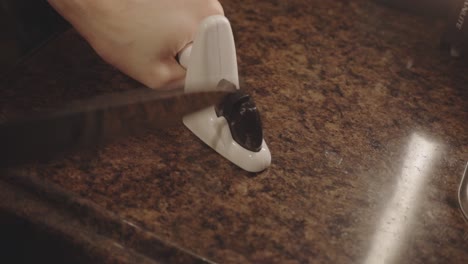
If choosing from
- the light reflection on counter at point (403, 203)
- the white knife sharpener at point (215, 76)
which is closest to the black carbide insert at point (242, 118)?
the white knife sharpener at point (215, 76)

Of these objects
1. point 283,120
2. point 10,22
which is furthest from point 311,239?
point 10,22

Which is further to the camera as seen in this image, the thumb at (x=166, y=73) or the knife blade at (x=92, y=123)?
the thumb at (x=166, y=73)

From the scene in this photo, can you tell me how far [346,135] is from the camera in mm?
686

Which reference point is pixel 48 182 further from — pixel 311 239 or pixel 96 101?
pixel 311 239

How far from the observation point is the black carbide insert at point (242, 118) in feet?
1.93

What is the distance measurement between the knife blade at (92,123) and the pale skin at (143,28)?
0.11 feet

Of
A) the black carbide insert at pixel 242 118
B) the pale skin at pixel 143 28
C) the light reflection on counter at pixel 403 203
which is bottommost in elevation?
the light reflection on counter at pixel 403 203

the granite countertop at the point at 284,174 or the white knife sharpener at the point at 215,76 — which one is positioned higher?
the white knife sharpener at the point at 215,76

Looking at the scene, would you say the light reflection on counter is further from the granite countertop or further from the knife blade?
the knife blade

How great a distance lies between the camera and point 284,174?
0.62 m

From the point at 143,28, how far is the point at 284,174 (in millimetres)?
251

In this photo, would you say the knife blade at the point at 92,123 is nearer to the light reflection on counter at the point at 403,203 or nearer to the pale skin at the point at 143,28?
the pale skin at the point at 143,28

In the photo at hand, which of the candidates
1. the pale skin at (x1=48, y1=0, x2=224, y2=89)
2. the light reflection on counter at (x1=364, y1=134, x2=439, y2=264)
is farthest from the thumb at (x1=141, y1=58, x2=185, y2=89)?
the light reflection on counter at (x1=364, y1=134, x2=439, y2=264)

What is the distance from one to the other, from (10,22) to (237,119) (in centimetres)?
39
